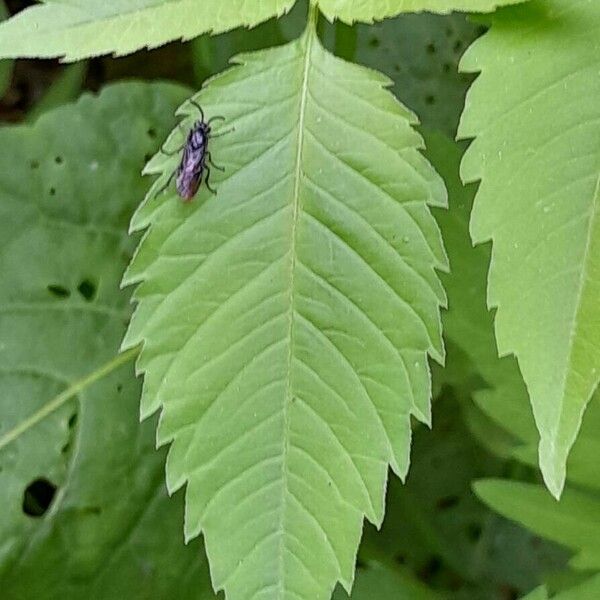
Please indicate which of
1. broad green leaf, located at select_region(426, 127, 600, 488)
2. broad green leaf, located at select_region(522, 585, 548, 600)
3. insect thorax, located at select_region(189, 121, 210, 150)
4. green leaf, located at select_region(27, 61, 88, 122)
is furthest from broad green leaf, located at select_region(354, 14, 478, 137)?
broad green leaf, located at select_region(522, 585, 548, 600)

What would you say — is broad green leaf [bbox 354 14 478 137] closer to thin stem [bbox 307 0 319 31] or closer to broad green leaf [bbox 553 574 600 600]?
thin stem [bbox 307 0 319 31]

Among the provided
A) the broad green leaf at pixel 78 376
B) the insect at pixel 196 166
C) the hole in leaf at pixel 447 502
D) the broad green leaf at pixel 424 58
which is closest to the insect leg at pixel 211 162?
the insect at pixel 196 166

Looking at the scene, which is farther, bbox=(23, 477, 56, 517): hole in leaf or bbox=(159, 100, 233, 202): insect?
bbox=(23, 477, 56, 517): hole in leaf

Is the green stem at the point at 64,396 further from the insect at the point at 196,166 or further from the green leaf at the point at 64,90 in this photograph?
the green leaf at the point at 64,90

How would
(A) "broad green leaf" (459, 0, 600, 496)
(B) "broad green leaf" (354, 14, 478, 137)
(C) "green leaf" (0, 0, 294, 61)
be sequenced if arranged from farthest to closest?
1. (B) "broad green leaf" (354, 14, 478, 137)
2. (C) "green leaf" (0, 0, 294, 61)
3. (A) "broad green leaf" (459, 0, 600, 496)

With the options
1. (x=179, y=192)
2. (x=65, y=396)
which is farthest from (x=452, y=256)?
(x=65, y=396)

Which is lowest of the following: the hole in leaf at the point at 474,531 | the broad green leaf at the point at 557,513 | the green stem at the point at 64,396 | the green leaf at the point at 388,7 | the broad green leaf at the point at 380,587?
the hole in leaf at the point at 474,531
